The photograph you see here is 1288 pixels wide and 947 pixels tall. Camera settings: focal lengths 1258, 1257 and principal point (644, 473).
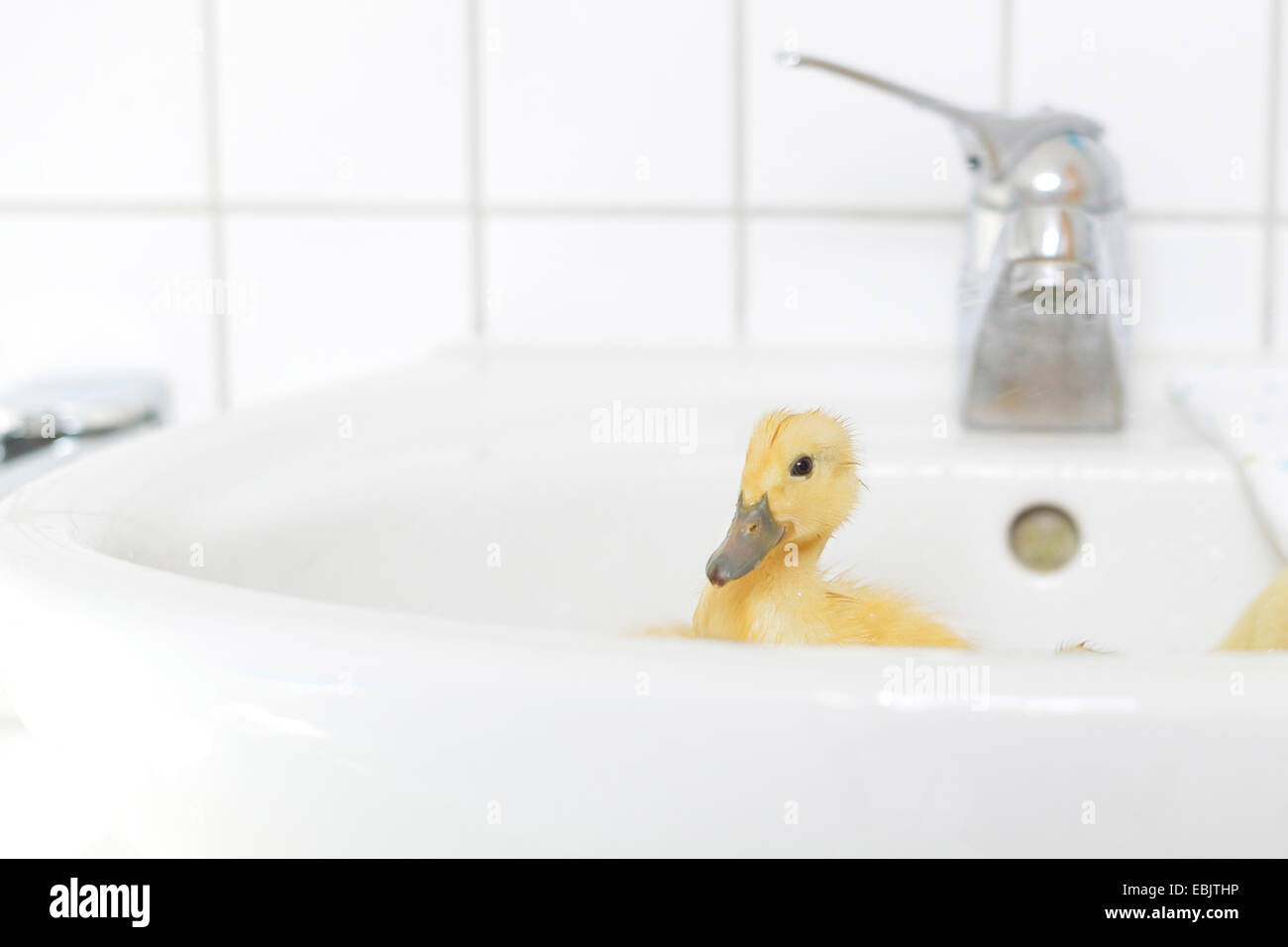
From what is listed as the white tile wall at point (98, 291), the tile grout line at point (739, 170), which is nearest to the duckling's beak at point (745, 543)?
the tile grout line at point (739, 170)

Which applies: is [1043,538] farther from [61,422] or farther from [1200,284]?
[61,422]

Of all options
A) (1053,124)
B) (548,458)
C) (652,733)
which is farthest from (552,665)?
(1053,124)

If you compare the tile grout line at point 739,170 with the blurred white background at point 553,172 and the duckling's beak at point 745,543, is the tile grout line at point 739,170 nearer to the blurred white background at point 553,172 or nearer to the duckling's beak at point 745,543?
the blurred white background at point 553,172

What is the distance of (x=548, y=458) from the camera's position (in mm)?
520

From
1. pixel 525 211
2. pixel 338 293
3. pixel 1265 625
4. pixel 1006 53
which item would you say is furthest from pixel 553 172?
pixel 1265 625

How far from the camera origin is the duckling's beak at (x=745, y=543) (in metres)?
0.30

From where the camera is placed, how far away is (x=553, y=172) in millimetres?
710

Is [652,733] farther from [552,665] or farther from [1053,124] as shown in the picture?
[1053,124]

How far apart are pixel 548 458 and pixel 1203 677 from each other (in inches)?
13.9

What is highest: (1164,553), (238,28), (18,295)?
(238,28)

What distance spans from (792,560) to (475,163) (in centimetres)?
45

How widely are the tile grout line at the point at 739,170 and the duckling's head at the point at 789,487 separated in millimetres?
370

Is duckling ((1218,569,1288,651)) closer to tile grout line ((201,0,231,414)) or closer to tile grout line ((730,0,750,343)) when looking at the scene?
tile grout line ((730,0,750,343))

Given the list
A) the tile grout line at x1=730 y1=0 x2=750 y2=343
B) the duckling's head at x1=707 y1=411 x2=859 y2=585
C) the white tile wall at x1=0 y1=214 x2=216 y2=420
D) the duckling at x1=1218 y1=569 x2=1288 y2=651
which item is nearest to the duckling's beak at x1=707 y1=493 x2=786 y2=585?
the duckling's head at x1=707 y1=411 x2=859 y2=585
